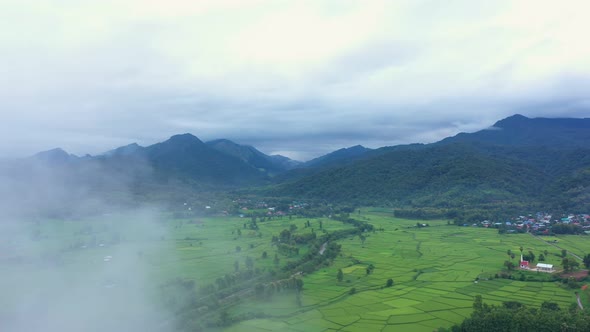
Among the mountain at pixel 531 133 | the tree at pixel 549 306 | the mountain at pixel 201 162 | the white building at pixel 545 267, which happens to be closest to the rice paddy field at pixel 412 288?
the tree at pixel 549 306

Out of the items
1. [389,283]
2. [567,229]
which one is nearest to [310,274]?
[389,283]

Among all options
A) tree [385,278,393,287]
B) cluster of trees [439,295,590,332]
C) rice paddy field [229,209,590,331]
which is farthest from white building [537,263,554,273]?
tree [385,278,393,287]

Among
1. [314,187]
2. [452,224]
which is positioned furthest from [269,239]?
[314,187]

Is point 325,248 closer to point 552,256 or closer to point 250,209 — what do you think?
point 552,256

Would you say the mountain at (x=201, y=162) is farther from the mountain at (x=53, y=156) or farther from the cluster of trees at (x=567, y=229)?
the mountain at (x=53, y=156)

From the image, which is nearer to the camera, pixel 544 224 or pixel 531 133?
pixel 544 224

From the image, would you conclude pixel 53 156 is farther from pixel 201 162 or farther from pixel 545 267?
pixel 201 162
